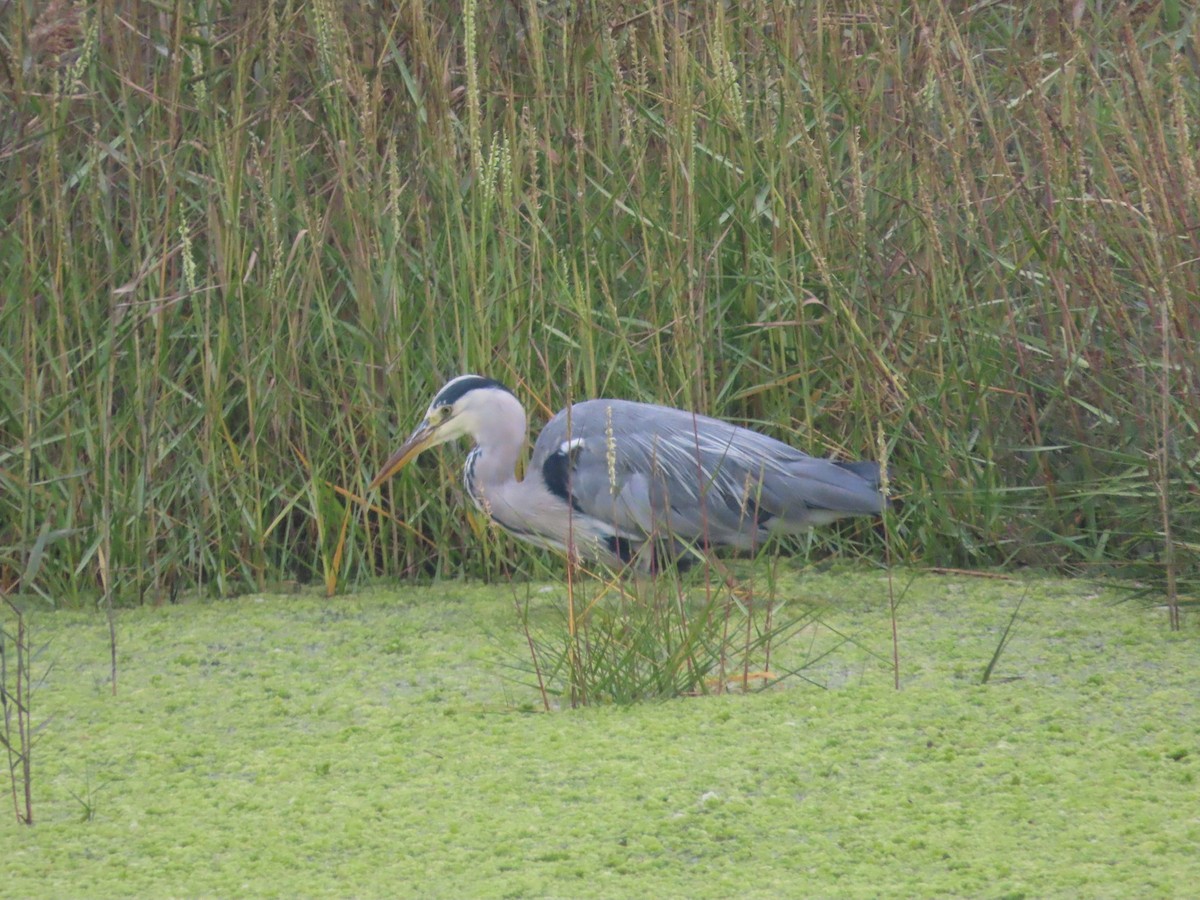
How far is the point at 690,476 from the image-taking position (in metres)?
3.69

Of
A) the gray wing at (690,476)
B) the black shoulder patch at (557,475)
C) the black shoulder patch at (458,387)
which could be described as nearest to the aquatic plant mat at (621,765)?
the gray wing at (690,476)

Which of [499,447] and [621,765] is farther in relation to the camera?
[499,447]

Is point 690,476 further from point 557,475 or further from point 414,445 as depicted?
point 414,445

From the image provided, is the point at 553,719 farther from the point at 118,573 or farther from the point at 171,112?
the point at 171,112

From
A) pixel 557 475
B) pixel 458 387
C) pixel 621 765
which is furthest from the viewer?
pixel 557 475

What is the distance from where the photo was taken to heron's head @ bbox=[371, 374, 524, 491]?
11.9 ft

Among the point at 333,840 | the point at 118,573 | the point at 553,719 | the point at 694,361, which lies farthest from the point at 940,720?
the point at 118,573

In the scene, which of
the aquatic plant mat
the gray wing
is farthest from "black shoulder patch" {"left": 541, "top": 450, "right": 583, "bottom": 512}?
the aquatic plant mat

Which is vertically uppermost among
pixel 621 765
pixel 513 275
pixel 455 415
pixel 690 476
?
pixel 513 275

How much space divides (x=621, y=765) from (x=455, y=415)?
4.21ft

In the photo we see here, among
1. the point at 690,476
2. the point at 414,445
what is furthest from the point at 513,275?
the point at 690,476

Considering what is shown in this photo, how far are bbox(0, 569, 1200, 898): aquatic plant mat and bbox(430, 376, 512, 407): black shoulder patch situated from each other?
450mm

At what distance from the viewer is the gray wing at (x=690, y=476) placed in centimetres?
354

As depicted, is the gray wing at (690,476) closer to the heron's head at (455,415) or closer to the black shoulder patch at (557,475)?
the black shoulder patch at (557,475)
